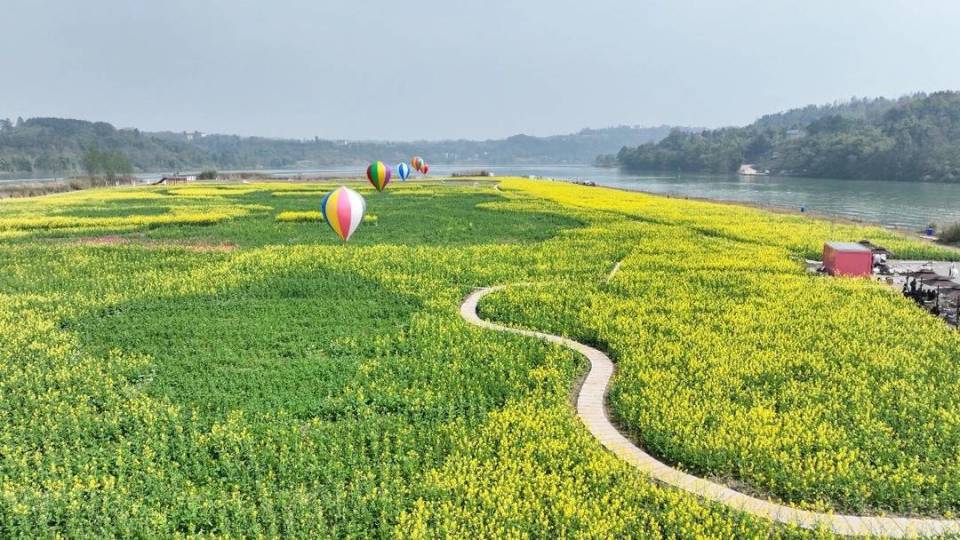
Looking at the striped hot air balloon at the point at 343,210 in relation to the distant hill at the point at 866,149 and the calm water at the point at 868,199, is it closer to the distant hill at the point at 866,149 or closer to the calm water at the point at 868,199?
the calm water at the point at 868,199

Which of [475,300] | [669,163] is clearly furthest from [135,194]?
[669,163]

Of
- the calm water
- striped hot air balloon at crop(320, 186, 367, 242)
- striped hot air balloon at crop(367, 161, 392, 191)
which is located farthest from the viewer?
the calm water

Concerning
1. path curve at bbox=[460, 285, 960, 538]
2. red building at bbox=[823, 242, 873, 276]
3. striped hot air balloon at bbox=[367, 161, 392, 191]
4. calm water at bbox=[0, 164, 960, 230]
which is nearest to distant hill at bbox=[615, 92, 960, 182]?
calm water at bbox=[0, 164, 960, 230]

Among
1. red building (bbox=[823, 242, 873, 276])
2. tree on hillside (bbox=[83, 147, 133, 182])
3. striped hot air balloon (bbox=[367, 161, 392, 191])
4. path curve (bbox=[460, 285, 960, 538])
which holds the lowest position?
path curve (bbox=[460, 285, 960, 538])

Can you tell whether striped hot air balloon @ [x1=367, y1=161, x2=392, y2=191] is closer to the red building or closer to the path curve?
the red building

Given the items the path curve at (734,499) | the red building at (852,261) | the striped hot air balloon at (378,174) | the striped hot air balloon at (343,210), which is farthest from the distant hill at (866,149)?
the path curve at (734,499)

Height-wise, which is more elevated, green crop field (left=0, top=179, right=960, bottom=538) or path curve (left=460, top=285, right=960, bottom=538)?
green crop field (left=0, top=179, right=960, bottom=538)

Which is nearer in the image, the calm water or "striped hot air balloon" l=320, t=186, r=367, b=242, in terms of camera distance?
"striped hot air balloon" l=320, t=186, r=367, b=242

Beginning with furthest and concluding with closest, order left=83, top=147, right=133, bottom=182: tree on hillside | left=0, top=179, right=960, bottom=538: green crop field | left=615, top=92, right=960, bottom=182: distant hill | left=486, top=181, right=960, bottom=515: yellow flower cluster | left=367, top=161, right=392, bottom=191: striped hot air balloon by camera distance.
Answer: left=615, top=92, right=960, bottom=182: distant hill
left=83, top=147, right=133, bottom=182: tree on hillside
left=367, top=161, right=392, bottom=191: striped hot air balloon
left=486, top=181, right=960, bottom=515: yellow flower cluster
left=0, top=179, right=960, bottom=538: green crop field
